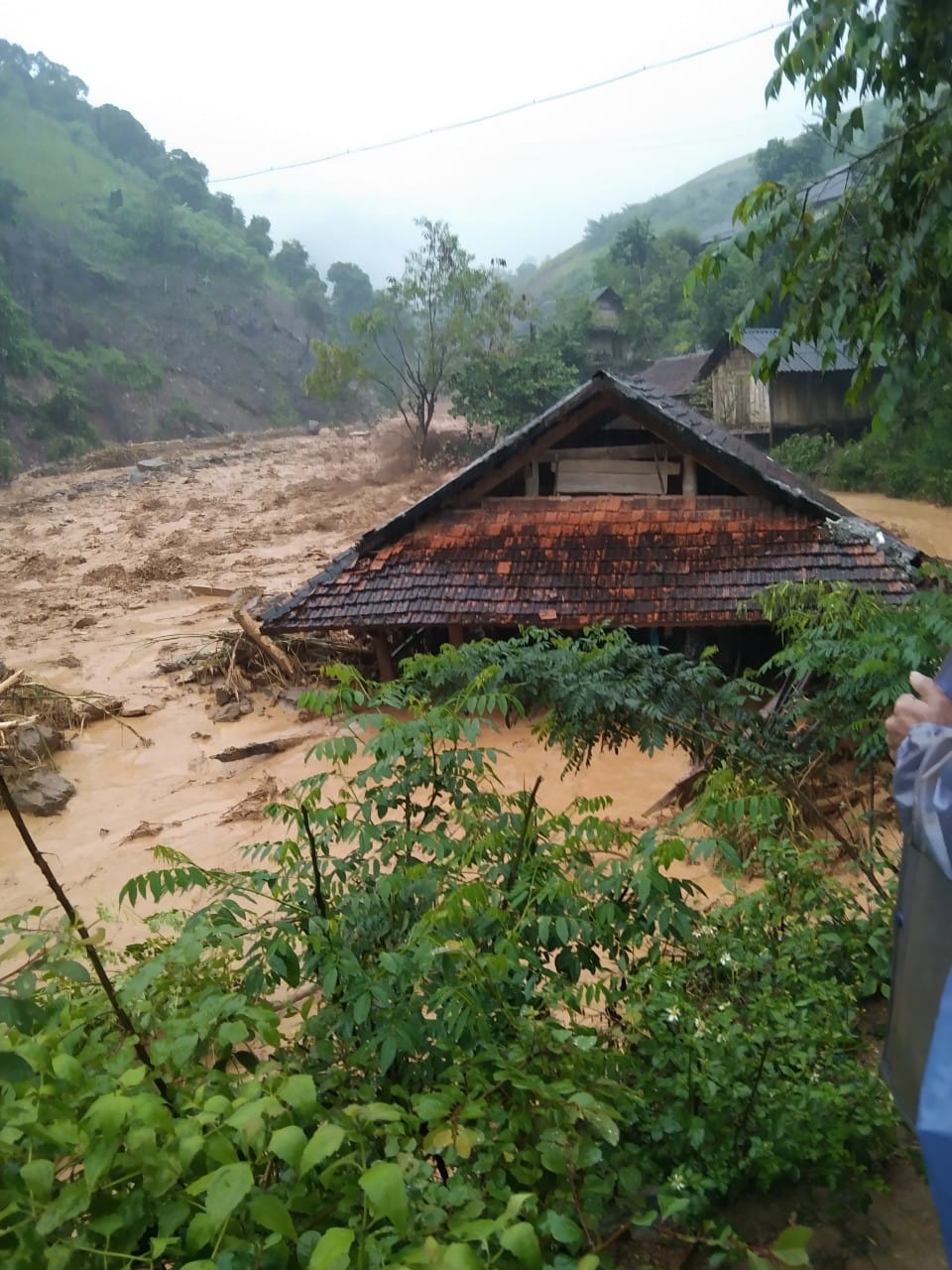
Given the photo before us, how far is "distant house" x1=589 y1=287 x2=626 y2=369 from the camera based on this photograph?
114 feet

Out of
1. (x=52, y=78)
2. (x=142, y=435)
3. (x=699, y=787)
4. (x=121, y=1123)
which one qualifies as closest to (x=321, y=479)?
(x=142, y=435)

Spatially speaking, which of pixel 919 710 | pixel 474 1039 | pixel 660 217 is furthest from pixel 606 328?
pixel 660 217

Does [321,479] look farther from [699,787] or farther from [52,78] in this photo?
[52,78]

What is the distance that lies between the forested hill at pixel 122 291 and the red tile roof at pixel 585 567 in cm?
2607

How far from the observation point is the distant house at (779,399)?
23781mm

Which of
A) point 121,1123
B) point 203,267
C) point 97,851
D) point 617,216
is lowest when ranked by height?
point 97,851

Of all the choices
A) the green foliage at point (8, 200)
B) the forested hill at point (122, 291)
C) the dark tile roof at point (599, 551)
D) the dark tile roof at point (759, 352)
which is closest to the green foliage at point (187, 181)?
the forested hill at point (122, 291)

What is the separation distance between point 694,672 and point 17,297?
47720 mm

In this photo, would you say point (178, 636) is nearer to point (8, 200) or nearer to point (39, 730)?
point (39, 730)

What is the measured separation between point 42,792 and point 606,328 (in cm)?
3231

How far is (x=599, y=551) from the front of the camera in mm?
8938

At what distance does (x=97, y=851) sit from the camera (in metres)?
8.01

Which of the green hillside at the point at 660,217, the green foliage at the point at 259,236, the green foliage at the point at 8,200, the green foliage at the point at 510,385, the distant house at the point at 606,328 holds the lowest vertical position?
the green foliage at the point at 510,385

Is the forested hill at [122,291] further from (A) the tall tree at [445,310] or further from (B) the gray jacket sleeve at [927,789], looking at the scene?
(B) the gray jacket sleeve at [927,789]
